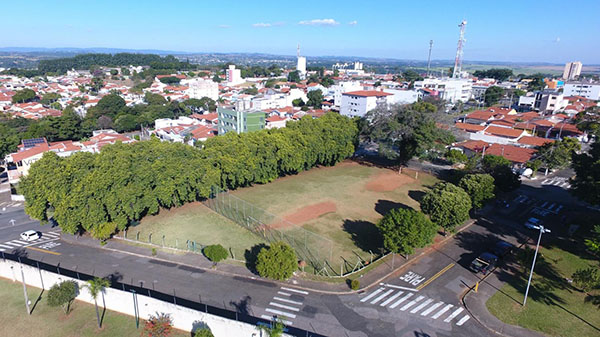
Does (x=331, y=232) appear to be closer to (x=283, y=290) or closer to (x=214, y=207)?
(x=283, y=290)

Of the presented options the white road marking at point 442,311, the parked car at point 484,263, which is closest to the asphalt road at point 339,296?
the white road marking at point 442,311

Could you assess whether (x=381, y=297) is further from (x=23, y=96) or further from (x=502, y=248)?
(x=23, y=96)

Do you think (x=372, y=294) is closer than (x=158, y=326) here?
No

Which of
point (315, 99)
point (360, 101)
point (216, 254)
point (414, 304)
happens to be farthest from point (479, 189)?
point (315, 99)

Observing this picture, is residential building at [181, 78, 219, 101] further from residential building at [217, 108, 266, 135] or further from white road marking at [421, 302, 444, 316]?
white road marking at [421, 302, 444, 316]

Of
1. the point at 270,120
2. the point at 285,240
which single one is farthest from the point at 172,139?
the point at 285,240
